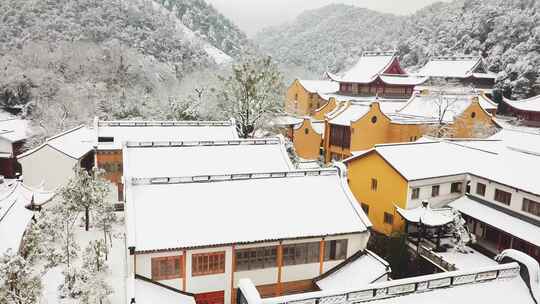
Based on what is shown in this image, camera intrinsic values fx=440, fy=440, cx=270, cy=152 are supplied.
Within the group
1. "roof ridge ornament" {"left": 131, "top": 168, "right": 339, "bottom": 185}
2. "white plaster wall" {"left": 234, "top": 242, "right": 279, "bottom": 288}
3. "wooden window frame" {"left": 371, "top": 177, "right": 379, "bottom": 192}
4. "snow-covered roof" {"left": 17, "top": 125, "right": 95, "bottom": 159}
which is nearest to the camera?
"white plaster wall" {"left": 234, "top": 242, "right": 279, "bottom": 288}

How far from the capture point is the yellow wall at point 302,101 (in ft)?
178

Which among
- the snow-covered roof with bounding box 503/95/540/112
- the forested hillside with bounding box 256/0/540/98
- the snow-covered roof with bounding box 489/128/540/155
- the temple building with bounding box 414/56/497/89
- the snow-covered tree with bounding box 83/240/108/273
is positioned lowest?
the snow-covered tree with bounding box 83/240/108/273

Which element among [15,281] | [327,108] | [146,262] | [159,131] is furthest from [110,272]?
[327,108]

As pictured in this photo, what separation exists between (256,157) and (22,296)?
1355 cm

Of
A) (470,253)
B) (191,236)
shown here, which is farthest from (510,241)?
(191,236)

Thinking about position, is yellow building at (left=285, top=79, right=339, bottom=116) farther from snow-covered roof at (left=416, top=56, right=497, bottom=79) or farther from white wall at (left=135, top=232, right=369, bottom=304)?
white wall at (left=135, top=232, right=369, bottom=304)

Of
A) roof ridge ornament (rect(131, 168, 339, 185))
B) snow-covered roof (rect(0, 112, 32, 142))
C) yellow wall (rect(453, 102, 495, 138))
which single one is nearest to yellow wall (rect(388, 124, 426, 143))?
yellow wall (rect(453, 102, 495, 138))

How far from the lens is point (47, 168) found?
29.0m

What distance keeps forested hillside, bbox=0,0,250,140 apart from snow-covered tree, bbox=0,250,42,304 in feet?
96.0

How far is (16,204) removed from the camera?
21.5 meters

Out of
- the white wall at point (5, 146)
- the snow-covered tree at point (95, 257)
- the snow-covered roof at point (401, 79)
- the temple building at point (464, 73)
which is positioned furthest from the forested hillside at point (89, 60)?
the temple building at point (464, 73)

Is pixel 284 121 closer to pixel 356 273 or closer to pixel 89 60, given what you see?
pixel 356 273

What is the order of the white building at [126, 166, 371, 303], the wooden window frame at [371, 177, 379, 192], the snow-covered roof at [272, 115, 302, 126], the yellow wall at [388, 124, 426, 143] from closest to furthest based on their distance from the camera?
the white building at [126, 166, 371, 303], the wooden window frame at [371, 177, 379, 192], the yellow wall at [388, 124, 426, 143], the snow-covered roof at [272, 115, 302, 126]

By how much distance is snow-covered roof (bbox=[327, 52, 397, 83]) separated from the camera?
162 ft
